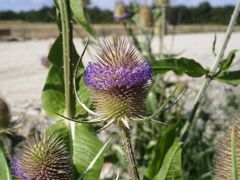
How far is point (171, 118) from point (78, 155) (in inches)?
87.2

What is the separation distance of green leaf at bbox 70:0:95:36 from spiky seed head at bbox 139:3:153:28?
255 centimetres

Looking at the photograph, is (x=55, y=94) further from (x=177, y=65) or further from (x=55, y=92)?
(x=177, y=65)

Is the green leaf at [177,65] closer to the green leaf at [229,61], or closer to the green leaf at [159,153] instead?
the green leaf at [229,61]

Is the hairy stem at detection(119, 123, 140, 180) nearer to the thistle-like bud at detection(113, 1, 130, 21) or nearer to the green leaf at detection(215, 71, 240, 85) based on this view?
the green leaf at detection(215, 71, 240, 85)

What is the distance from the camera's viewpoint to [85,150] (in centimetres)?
110

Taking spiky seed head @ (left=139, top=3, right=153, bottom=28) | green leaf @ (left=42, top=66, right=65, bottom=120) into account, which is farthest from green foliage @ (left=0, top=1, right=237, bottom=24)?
green leaf @ (left=42, top=66, right=65, bottom=120)

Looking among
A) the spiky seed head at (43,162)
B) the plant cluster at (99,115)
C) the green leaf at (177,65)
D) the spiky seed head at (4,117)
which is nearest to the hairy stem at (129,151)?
the plant cluster at (99,115)

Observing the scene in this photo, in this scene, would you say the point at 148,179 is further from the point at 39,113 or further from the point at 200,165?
the point at 39,113

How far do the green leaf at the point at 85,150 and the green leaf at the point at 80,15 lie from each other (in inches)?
8.7

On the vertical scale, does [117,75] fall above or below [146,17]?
above

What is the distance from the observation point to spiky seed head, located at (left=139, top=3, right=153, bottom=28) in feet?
11.9

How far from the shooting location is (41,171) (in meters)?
0.93

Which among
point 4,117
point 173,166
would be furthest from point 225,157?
point 4,117

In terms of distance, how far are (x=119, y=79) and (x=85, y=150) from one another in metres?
0.24
